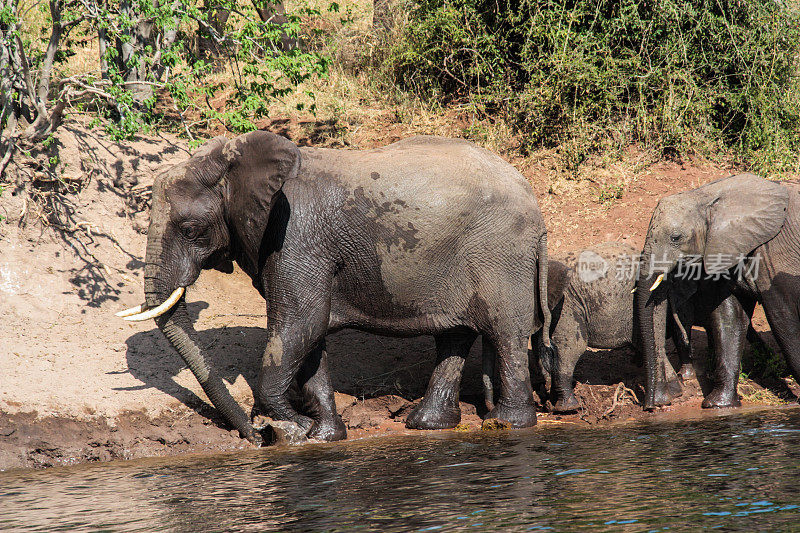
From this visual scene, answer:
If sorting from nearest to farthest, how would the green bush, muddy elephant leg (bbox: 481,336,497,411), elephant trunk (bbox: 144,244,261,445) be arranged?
elephant trunk (bbox: 144,244,261,445) → muddy elephant leg (bbox: 481,336,497,411) → the green bush

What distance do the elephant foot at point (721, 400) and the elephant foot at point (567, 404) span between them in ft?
4.38

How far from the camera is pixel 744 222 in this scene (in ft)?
29.5

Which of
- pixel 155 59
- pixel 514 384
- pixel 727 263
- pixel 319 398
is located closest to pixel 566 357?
pixel 514 384

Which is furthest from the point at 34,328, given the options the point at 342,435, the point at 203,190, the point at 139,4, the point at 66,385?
the point at 139,4

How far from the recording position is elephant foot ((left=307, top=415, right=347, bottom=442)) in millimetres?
8141

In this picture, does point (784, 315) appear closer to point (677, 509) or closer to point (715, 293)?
point (715, 293)

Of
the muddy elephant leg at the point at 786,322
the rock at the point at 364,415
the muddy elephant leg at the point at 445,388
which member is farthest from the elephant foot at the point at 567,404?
the muddy elephant leg at the point at 786,322

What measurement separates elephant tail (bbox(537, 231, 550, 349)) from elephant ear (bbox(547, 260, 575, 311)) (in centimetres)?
26

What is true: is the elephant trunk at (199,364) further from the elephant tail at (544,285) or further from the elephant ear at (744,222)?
the elephant ear at (744,222)

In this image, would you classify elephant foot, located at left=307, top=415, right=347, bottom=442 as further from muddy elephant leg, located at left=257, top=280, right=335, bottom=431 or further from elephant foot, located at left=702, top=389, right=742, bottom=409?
elephant foot, located at left=702, top=389, right=742, bottom=409

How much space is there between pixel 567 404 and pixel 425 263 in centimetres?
222

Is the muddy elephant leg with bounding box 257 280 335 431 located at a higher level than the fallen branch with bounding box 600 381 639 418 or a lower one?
higher

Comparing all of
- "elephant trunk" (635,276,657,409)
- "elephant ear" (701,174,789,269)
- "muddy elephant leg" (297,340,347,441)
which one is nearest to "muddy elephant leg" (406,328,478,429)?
"muddy elephant leg" (297,340,347,441)

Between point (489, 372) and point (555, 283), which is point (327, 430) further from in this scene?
point (555, 283)
